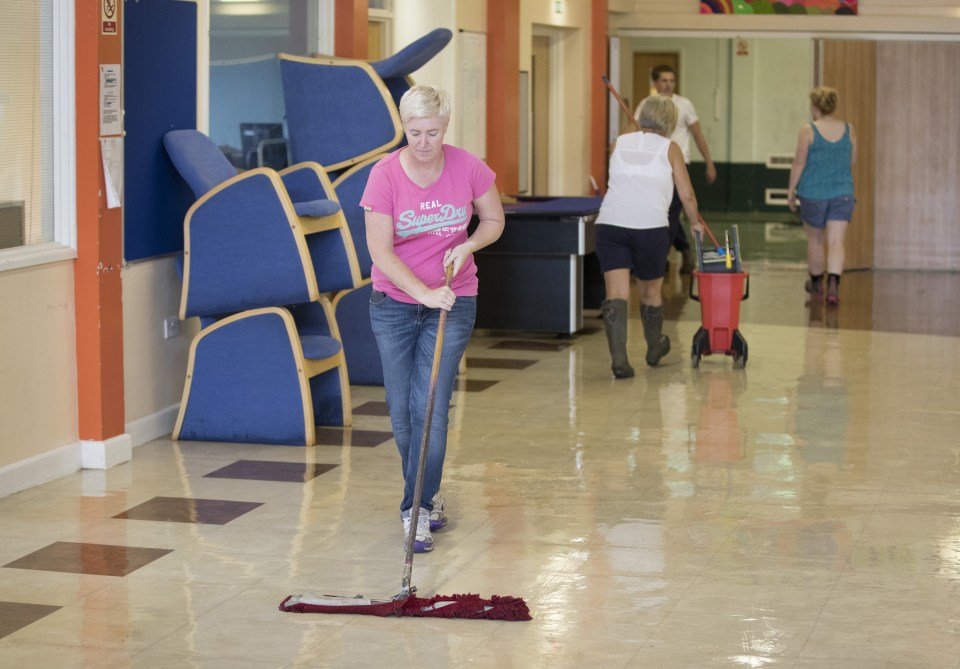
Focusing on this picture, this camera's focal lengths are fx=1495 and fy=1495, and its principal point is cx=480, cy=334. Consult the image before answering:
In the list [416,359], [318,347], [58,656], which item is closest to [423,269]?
[416,359]

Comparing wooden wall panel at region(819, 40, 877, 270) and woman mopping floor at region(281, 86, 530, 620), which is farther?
wooden wall panel at region(819, 40, 877, 270)

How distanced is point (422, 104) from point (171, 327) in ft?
8.49

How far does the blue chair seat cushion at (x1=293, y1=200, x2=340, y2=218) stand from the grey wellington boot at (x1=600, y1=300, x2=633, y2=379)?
6.71 ft

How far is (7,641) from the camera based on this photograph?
390 centimetres

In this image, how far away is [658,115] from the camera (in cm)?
773

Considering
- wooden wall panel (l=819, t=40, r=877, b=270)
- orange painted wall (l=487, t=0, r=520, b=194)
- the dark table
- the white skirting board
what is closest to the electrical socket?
the white skirting board

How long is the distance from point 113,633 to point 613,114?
393 inches

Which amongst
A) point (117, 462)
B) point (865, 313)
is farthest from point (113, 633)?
point (865, 313)

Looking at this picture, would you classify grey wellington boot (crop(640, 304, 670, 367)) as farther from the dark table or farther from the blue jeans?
the blue jeans

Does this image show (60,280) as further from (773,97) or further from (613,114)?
(773,97)

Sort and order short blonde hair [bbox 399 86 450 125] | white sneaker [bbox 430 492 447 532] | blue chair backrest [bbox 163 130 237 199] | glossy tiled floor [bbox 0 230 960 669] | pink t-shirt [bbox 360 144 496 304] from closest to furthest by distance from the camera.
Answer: glossy tiled floor [bbox 0 230 960 669] < short blonde hair [bbox 399 86 450 125] < pink t-shirt [bbox 360 144 496 304] < white sneaker [bbox 430 492 447 532] < blue chair backrest [bbox 163 130 237 199]

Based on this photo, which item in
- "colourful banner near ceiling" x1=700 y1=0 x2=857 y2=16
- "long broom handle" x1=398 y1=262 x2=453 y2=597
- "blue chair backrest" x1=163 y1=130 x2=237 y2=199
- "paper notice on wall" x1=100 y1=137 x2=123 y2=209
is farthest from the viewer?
"colourful banner near ceiling" x1=700 y1=0 x2=857 y2=16

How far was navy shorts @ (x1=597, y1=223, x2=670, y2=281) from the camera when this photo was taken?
7.84 m

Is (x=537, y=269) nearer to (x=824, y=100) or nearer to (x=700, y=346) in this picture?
(x=700, y=346)
